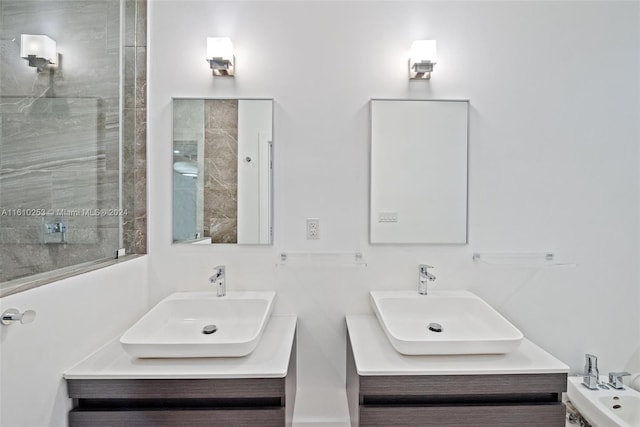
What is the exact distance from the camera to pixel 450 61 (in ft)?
5.68

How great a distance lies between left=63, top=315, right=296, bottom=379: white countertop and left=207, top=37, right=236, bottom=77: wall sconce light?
1.31 meters

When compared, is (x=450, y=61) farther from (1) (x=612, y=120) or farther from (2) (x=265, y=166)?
(2) (x=265, y=166)

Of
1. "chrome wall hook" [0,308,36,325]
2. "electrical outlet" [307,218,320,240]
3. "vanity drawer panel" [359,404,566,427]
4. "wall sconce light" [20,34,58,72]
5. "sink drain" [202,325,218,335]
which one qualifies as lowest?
"vanity drawer panel" [359,404,566,427]

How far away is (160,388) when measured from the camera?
1130mm

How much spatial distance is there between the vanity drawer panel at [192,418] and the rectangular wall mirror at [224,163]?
0.79 metres

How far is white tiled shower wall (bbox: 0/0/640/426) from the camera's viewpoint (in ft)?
5.64

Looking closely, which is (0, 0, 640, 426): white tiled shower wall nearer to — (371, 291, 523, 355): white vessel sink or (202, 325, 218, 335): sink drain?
(371, 291, 523, 355): white vessel sink

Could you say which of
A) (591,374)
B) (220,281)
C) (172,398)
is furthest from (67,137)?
(591,374)

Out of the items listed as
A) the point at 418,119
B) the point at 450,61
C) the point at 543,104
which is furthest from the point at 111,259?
the point at 543,104

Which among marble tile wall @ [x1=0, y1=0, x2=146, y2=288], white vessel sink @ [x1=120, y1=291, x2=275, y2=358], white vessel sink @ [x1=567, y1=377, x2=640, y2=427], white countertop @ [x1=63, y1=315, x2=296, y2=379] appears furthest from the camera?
white vessel sink @ [x1=567, y1=377, x2=640, y2=427]

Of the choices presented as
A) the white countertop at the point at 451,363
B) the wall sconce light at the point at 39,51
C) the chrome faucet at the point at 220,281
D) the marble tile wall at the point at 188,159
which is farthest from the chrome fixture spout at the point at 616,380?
the wall sconce light at the point at 39,51

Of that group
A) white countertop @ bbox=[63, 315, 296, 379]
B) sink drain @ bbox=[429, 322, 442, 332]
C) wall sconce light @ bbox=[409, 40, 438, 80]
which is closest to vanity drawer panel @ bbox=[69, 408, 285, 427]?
white countertop @ bbox=[63, 315, 296, 379]

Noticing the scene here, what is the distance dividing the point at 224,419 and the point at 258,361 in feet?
0.67

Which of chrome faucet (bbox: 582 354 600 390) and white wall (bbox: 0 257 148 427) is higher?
white wall (bbox: 0 257 148 427)
